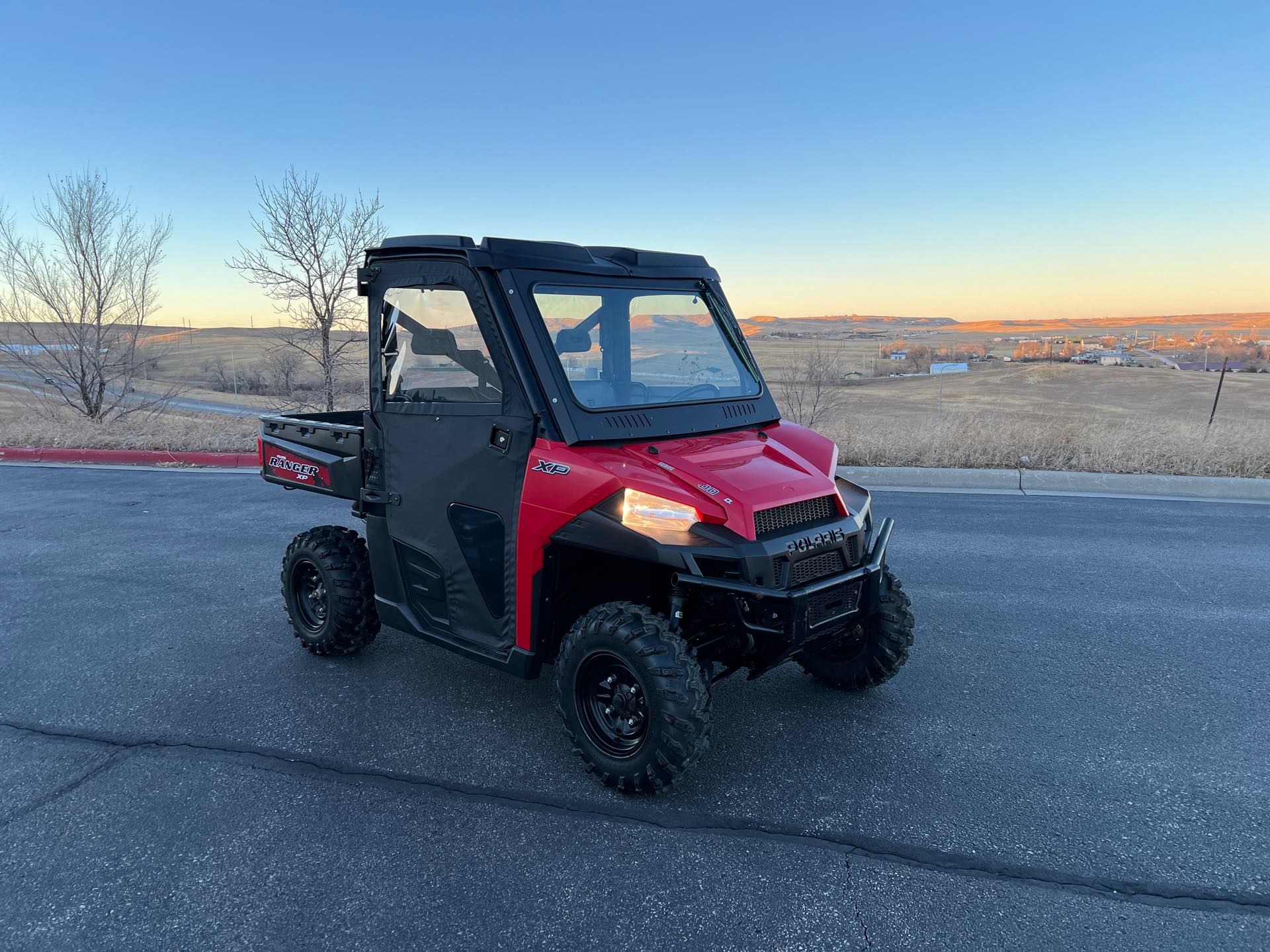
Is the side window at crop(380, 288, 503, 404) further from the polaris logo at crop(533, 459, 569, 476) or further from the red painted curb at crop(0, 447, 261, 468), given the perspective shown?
the red painted curb at crop(0, 447, 261, 468)

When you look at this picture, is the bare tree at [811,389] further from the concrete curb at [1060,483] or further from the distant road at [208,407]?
the distant road at [208,407]

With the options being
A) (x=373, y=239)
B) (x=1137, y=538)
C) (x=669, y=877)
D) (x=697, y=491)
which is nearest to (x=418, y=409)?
(x=697, y=491)

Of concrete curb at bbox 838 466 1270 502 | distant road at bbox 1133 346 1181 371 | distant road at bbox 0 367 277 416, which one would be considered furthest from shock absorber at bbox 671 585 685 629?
distant road at bbox 1133 346 1181 371

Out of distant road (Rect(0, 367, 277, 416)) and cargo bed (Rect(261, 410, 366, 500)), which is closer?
cargo bed (Rect(261, 410, 366, 500))

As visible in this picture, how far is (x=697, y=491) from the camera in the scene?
10.8ft

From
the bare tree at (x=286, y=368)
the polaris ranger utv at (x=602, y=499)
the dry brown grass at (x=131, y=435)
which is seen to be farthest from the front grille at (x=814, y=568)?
the bare tree at (x=286, y=368)

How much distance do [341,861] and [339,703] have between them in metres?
1.38

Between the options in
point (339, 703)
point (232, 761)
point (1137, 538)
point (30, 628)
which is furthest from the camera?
point (1137, 538)

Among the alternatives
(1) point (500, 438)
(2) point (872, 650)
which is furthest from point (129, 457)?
(2) point (872, 650)

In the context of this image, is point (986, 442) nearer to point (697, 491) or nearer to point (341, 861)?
point (697, 491)

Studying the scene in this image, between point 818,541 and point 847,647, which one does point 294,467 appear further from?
point 847,647

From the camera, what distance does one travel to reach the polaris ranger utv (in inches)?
128

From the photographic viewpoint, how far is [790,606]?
3213 millimetres

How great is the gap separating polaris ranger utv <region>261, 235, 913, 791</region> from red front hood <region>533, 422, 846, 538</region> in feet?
0.04
